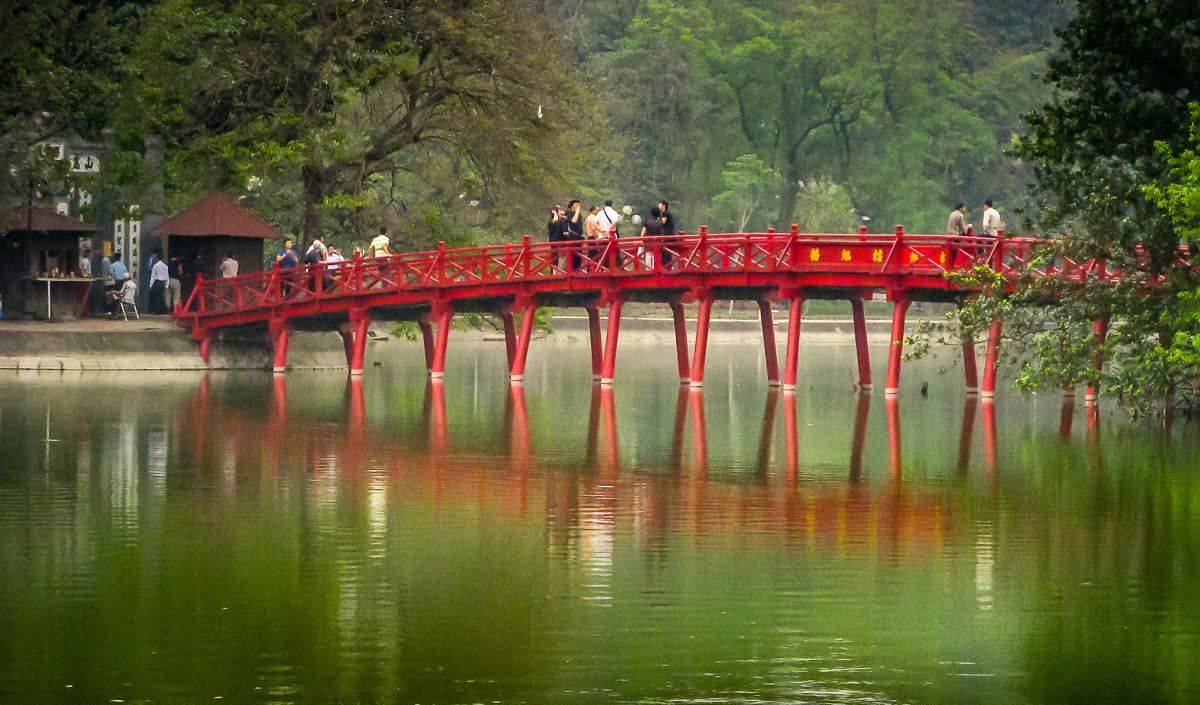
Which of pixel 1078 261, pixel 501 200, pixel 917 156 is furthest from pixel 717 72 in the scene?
pixel 1078 261

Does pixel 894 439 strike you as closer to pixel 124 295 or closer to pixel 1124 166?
pixel 1124 166

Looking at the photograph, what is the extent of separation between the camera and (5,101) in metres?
50.9

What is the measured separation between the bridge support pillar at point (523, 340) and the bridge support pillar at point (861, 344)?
258 inches

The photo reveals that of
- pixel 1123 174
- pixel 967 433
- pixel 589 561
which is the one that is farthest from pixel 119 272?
pixel 589 561

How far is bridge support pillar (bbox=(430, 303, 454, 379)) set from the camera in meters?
49.4

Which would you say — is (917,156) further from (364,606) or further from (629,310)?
(364,606)

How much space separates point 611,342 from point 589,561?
2718 cm

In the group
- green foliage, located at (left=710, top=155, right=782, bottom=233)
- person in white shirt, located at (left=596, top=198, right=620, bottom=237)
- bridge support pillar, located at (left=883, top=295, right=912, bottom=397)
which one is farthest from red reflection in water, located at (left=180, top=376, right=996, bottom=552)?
green foliage, located at (left=710, top=155, right=782, bottom=233)

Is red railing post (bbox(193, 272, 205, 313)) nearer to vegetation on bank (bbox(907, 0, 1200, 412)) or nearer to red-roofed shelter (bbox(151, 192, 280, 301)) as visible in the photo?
red-roofed shelter (bbox(151, 192, 280, 301))

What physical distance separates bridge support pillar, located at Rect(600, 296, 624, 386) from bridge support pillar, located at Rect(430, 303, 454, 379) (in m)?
3.32

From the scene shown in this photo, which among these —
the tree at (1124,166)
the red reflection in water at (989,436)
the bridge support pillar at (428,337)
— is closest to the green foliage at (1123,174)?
the tree at (1124,166)

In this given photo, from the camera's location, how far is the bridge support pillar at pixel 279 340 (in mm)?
51744

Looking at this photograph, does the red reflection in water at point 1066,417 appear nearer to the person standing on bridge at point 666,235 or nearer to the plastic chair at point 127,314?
the person standing on bridge at point 666,235

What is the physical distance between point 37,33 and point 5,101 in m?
1.76
